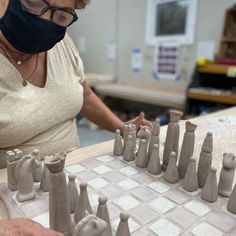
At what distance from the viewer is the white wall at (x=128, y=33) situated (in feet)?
8.14

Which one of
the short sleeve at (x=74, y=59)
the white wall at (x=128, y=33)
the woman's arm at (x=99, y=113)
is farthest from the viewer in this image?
the white wall at (x=128, y=33)

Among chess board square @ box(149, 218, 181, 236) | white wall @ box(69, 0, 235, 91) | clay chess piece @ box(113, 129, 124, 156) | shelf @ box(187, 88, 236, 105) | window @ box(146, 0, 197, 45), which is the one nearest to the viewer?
chess board square @ box(149, 218, 181, 236)

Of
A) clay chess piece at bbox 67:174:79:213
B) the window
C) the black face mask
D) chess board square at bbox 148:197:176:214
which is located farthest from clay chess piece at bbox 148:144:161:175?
the window

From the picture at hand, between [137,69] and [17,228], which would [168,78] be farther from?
[17,228]

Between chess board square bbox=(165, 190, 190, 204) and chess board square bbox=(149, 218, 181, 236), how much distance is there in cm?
8

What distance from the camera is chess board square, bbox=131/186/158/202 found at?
571mm

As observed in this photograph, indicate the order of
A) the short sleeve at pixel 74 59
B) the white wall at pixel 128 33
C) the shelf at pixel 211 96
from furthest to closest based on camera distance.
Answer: the white wall at pixel 128 33 < the shelf at pixel 211 96 < the short sleeve at pixel 74 59

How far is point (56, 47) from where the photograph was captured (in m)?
0.94

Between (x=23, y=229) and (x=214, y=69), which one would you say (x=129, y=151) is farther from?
(x=214, y=69)

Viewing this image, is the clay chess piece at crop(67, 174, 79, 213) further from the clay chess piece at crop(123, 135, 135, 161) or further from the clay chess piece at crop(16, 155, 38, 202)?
the clay chess piece at crop(123, 135, 135, 161)

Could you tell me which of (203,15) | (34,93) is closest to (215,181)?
(34,93)

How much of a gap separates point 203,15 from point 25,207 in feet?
8.22

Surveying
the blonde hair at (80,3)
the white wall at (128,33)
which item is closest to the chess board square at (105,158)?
the blonde hair at (80,3)

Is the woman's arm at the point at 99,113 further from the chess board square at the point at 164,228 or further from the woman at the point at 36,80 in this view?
the chess board square at the point at 164,228
